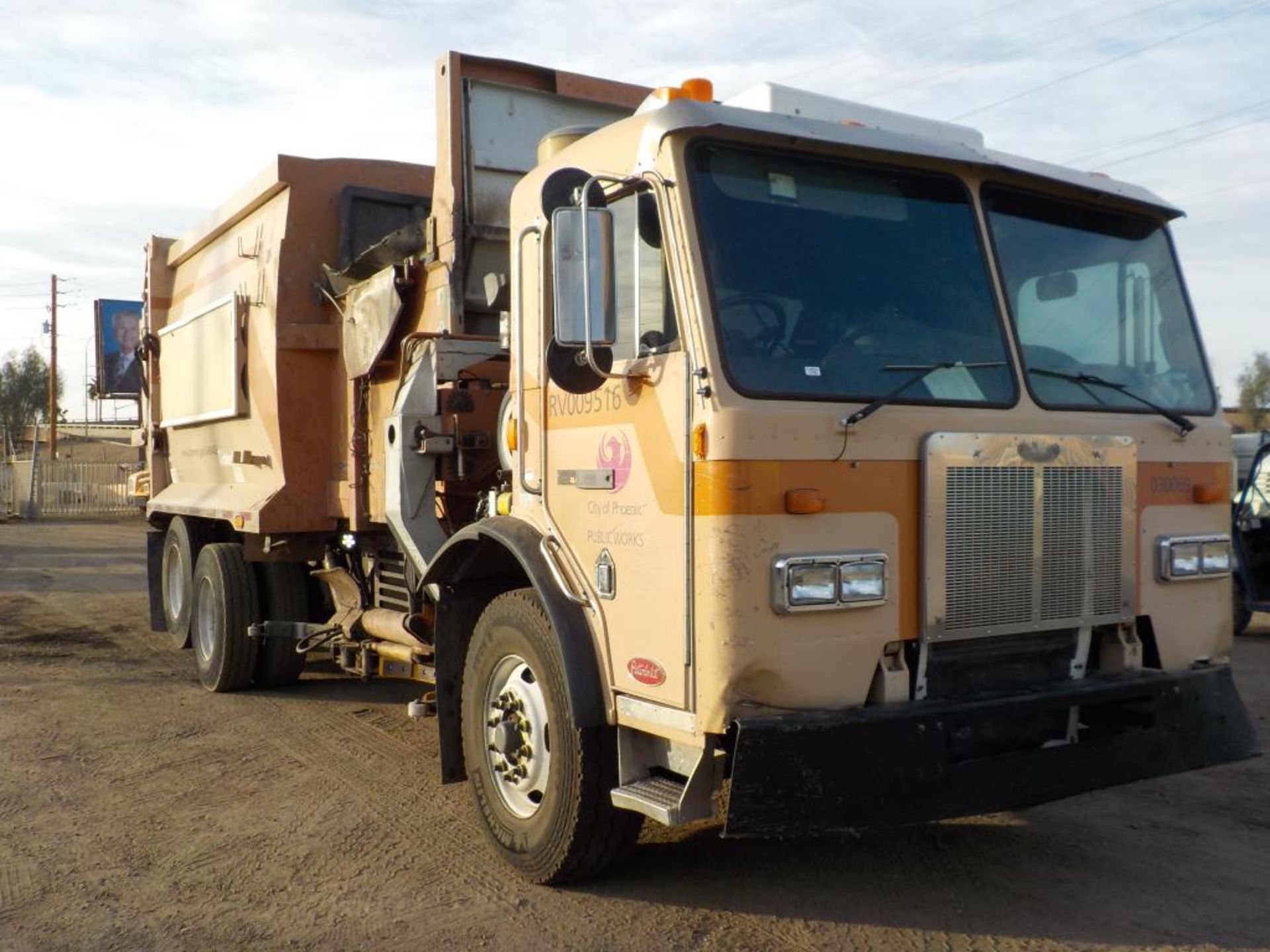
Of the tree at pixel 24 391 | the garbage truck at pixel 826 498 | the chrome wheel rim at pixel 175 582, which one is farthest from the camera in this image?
the tree at pixel 24 391

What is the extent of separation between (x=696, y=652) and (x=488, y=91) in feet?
12.0

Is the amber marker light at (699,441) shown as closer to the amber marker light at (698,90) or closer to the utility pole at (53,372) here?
the amber marker light at (698,90)

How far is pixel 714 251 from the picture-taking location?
13.0ft

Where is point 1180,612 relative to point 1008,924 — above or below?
above

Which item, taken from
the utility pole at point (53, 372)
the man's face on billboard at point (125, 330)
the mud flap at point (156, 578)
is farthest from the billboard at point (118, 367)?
the utility pole at point (53, 372)

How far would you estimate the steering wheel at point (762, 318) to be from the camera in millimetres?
3934

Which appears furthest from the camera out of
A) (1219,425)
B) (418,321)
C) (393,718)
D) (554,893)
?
(393,718)

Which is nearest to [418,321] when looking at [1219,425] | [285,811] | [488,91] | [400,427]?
[400,427]

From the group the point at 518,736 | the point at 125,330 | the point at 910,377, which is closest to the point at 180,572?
the point at 518,736

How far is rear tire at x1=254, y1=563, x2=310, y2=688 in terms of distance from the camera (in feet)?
26.8

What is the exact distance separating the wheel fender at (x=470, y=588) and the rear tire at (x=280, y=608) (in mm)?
3194

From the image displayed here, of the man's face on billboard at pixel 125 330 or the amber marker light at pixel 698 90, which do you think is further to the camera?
the man's face on billboard at pixel 125 330

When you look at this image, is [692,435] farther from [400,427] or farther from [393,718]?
[393,718]

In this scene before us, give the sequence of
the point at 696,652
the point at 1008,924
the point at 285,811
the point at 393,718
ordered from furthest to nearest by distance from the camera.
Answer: the point at 393,718
the point at 285,811
the point at 1008,924
the point at 696,652
